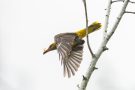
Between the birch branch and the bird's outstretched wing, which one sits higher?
the birch branch

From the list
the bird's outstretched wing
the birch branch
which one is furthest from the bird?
the birch branch

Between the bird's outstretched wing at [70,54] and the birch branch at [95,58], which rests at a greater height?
the birch branch at [95,58]

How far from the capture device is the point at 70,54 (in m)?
6.59

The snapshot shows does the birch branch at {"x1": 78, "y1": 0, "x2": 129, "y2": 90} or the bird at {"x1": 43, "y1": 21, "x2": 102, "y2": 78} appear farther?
the bird at {"x1": 43, "y1": 21, "x2": 102, "y2": 78}

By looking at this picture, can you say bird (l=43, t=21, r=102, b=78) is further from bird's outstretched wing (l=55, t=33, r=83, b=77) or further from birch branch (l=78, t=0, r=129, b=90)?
birch branch (l=78, t=0, r=129, b=90)

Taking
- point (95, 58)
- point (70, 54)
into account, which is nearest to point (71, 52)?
point (70, 54)

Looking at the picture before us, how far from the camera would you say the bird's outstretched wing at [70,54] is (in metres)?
6.09

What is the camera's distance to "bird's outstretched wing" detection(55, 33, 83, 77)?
6.09m

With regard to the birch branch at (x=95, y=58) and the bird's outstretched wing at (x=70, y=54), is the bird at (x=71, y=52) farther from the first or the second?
the birch branch at (x=95, y=58)

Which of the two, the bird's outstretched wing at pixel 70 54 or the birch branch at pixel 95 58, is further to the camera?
the bird's outstretched wing at pixel 70 54

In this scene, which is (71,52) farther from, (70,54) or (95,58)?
(95,58)

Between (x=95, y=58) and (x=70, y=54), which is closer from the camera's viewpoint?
(x=95, y=58)

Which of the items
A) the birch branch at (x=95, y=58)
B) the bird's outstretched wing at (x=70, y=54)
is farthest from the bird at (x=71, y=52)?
the birch branch at (x=95, y=58)

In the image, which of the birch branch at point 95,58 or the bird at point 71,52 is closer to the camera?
the birch branch at point 95,58
